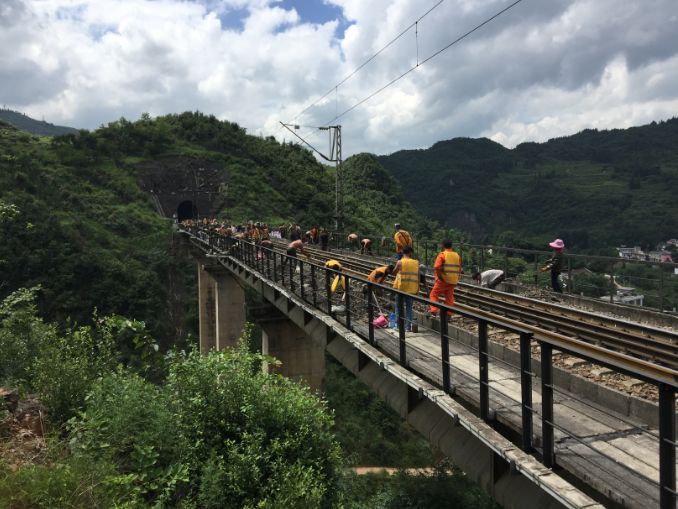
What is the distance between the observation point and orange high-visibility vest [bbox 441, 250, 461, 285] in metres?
7.77

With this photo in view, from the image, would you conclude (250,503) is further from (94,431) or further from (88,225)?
(88,225)

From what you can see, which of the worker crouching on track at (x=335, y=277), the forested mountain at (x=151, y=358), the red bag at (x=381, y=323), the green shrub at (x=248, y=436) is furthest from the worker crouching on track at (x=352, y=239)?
the red bag at (x=381, y=323)

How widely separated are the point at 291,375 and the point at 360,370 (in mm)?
14572

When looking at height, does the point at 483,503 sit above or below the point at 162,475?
below

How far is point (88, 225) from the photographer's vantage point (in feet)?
173

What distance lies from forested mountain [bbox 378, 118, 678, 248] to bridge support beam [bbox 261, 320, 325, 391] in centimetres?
6975

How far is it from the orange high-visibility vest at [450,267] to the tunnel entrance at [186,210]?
67035mm

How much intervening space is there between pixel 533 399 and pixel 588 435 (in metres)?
0.95

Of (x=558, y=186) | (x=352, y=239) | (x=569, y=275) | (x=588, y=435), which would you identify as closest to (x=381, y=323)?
(x=588, y=435)

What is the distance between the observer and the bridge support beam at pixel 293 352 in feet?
70.3

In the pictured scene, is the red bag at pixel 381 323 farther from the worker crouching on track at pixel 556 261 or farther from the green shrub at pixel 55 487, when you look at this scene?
the worker crouching on track at pixel 556 261

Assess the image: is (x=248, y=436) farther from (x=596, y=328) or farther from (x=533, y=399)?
(x=596, y=328)

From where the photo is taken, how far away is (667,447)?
109 inches

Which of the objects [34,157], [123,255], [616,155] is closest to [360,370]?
[123,255]
